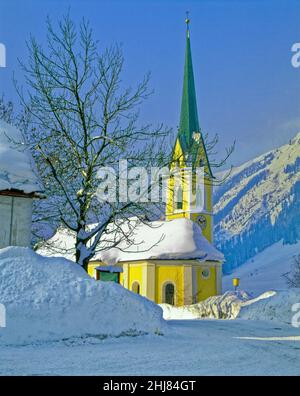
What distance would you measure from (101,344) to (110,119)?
353 inches

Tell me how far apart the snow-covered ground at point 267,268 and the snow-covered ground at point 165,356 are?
10624cm

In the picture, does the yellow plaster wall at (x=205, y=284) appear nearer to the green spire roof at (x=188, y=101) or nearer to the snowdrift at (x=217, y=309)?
the snowdrift at (x=217, y=309)

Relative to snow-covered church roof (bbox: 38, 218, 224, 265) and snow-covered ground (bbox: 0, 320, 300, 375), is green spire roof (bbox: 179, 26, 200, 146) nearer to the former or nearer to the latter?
snow-covered church roof (bbox: 38, 218, 224, 265)

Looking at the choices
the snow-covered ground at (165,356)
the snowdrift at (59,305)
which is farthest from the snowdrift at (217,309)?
the snowdrift at (59,305)

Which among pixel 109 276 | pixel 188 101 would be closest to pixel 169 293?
pixel 109 276

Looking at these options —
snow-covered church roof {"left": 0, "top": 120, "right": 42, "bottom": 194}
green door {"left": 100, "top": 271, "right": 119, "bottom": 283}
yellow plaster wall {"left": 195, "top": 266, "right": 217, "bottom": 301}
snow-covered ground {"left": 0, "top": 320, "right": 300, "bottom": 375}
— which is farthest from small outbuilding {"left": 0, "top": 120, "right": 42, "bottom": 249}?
yellow plaster wall {"left": 195, "top": 266, "right": 217, "bottom": 301}

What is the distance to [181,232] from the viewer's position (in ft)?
130

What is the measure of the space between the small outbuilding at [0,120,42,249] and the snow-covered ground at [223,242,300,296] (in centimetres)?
10425

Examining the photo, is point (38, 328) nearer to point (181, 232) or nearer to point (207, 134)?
point (207, 134)

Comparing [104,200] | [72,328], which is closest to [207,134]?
[104,200]

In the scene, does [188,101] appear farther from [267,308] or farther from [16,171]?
[16,171]

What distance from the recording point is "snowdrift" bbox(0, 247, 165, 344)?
30.2 ft

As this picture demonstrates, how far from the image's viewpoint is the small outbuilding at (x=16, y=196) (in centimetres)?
1300

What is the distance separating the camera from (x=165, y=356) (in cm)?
804
